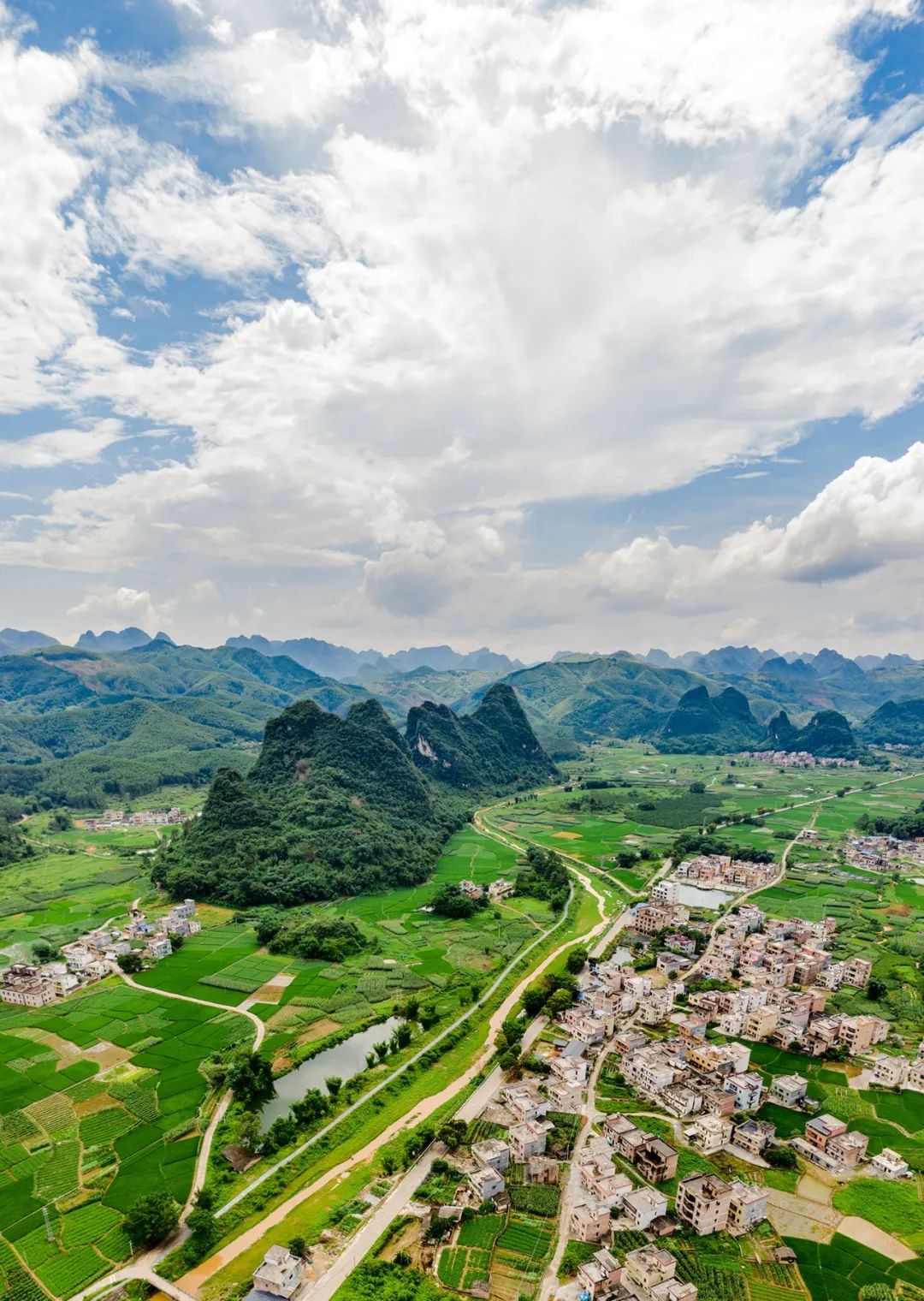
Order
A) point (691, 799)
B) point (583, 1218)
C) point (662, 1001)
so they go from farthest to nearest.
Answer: point (691, 799), point (662, 1001), point (583, 1218)

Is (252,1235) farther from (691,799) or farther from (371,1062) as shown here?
(691,799)

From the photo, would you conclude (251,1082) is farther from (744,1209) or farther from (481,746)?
(481,746)

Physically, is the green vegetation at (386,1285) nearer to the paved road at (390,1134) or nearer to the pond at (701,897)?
the paved road at (390,1134)

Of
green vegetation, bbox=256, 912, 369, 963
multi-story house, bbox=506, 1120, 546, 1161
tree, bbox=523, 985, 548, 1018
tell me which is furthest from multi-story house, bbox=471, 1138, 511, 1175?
green vegetation, bbox=256, 912, 369, 963

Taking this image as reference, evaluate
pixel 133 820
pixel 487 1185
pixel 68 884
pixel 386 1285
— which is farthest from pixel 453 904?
pixel 133 820

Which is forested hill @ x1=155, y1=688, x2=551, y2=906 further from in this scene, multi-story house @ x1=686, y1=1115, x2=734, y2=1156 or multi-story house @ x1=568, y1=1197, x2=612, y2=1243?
multi-story house @ x1=568, y1=1197, x2=612, y2=1243

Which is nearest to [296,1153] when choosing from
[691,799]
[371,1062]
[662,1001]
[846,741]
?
[371,1062]
